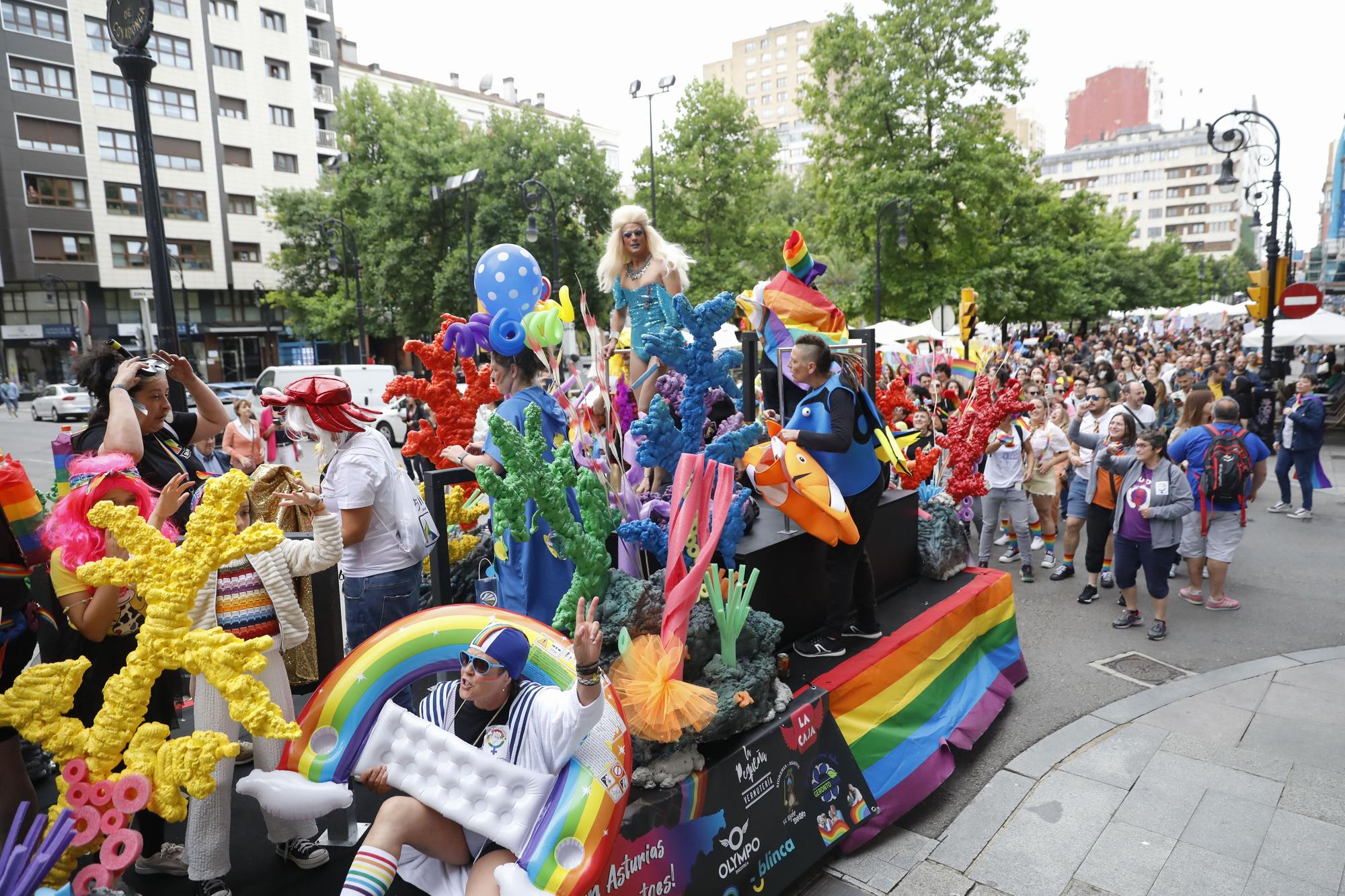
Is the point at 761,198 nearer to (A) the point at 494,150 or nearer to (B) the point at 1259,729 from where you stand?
(A) the point at 494,150

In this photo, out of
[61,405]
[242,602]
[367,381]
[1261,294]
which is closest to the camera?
[242,602]

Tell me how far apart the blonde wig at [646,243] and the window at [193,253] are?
39.3m

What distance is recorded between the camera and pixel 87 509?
267 centimetres

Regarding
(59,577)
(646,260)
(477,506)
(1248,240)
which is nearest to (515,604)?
(477,506)

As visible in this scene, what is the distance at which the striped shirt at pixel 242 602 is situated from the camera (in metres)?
2.85

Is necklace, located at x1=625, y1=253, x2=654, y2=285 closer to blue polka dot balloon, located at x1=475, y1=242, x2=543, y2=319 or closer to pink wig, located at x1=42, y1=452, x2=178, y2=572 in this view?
blue polka dot balloon, located at x1=475, y1=242, x2=543, y2=319

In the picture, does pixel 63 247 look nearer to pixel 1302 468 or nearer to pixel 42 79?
pixel 42 79

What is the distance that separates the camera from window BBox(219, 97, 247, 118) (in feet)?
124

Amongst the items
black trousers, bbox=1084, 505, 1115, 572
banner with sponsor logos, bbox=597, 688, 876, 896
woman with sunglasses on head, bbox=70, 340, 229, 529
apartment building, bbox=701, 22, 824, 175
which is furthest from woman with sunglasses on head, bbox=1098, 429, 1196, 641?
apartment building, bbox=701, 22, 824, 175

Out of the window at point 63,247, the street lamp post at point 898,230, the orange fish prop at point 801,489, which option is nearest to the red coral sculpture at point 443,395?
the orange fish prop at point 801,489

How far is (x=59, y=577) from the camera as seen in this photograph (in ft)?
8.57

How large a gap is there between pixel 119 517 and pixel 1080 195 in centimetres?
2760

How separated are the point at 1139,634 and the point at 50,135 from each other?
43553 mm

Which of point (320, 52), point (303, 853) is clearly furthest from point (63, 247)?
point (303, 853)
